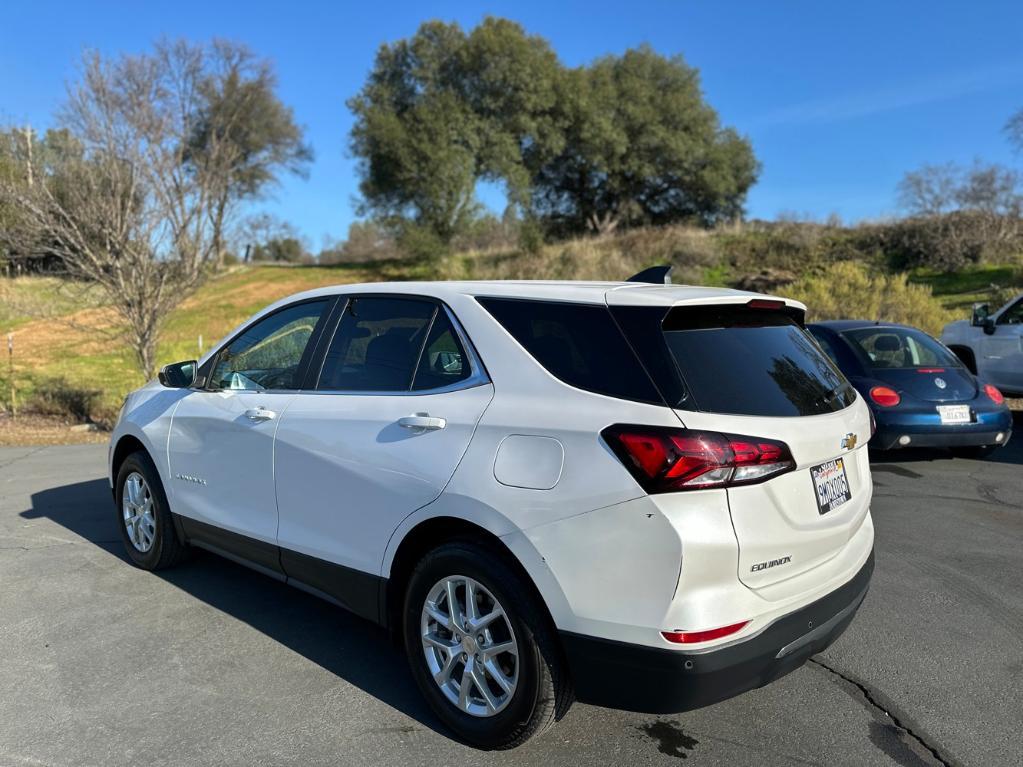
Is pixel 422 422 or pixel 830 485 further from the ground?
pixel 422 422

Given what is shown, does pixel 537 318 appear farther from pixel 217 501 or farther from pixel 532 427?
pixel 217 501

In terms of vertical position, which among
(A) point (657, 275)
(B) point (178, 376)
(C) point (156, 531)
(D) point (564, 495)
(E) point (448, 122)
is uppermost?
(E) point (448, 122)

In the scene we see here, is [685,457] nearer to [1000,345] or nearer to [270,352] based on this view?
[270,352]

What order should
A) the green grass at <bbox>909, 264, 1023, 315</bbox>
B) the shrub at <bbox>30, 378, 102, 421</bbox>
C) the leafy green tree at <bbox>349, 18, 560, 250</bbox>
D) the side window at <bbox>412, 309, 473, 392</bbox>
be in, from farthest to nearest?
the leafy green tree at <bbox>349, 18, 560, 250</bbox>, the green grass at <bbox>909, 264, 1023, 315</bbox>, the shrub at <bbox>30, 378, 102, 421</bbox>, the side window at <bbox>412, 309, 473, 392</bbox>

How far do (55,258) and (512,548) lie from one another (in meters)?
10.2

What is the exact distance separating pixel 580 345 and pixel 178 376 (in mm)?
2924

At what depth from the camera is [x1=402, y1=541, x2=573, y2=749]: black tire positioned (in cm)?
266

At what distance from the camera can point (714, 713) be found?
3.13 metres

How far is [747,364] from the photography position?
2834 mm

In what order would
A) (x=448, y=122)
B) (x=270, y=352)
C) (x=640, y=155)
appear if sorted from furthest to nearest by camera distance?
1. (x=640, y=155)
2. (x=448, y=122)
3. (x=270, y=352)

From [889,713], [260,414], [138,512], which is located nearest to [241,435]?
[260,414]

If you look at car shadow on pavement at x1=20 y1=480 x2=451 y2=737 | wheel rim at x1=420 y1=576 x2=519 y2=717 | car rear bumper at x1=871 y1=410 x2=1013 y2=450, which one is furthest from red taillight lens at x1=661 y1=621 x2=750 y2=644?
car rear bumper at x1=871 y1=410 x2=1013 y2=450

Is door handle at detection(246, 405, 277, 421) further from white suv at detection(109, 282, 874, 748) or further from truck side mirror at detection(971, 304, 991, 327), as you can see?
truck side mirror at detection(971, 304, 991, 327)

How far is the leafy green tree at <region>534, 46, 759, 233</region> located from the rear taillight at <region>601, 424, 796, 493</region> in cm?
3458
